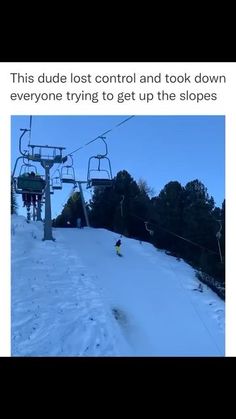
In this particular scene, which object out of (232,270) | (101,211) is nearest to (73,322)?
(232,270)

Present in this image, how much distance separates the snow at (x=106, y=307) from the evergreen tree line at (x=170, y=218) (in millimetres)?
9202

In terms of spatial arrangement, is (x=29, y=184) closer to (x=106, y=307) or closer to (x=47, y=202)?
(x=47, y=202)

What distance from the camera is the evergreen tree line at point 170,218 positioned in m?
24.5

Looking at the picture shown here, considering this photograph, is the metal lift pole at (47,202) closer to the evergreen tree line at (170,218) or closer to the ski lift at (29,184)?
the ski lift at (29,184)

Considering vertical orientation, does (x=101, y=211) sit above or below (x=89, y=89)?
below

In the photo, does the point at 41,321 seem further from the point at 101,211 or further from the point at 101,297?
the point at 101,211

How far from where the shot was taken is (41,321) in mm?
7383

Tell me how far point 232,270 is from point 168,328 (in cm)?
384

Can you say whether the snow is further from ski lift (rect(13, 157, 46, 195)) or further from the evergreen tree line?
the evergreen tree line

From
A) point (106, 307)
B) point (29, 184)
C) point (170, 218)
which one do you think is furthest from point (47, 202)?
point (170, 218)

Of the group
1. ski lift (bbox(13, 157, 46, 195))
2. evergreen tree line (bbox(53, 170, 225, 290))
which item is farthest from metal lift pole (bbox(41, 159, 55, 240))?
evergreen tree line (bbox(53, 170, 225, 290))

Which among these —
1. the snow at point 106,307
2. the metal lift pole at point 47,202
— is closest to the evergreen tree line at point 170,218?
the metal lift pole at point 47,202
